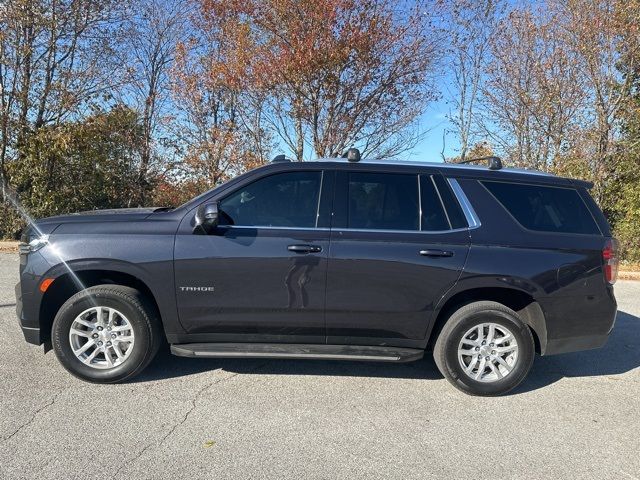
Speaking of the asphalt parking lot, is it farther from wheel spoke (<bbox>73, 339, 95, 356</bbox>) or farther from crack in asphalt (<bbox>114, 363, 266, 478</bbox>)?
wheel spoke (<bbox>73, 339, 95, 356</bbox>)

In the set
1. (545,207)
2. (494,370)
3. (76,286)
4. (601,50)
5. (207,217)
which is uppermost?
(601,50)

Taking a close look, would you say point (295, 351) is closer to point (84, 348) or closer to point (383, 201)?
point (383, 201)

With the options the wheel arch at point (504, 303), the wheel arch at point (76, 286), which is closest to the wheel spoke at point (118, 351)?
the wheel arch at point (76, 286)

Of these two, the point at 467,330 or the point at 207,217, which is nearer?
the point at 207,217

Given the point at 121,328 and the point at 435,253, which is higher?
the point at 435,253

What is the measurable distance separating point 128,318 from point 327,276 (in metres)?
1.62

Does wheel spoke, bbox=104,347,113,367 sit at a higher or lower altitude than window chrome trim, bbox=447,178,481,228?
lower

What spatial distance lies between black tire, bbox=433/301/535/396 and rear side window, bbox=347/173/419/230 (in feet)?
2.81

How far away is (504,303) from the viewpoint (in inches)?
165

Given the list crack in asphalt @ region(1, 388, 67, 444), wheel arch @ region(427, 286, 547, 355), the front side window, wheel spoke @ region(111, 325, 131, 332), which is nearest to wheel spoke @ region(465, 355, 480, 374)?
wheel arch @ region(427, 286, 547, 355)

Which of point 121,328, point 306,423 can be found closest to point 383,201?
point 306,423

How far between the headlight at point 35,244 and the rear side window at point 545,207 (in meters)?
3.64

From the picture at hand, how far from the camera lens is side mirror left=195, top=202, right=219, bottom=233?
3.70 meters

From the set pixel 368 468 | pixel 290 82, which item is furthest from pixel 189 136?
pixel 368 468
